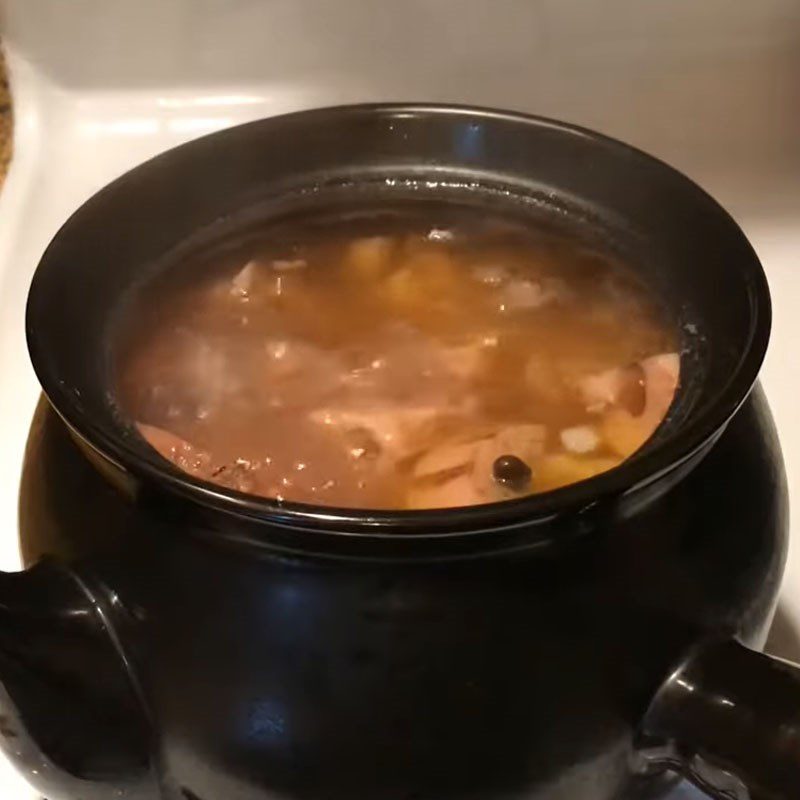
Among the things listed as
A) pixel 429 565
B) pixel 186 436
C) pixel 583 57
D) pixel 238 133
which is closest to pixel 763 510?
pixel 429 565

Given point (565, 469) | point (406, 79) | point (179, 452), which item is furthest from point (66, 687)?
point (406, 79)

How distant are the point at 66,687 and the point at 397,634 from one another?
0.15 m

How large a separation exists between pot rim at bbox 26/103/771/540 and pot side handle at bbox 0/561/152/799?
2.9 inches

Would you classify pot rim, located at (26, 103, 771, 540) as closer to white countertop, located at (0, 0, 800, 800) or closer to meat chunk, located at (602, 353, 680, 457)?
meat chunk, located at (602, 353, 680, 457)

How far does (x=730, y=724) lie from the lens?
0.56 metres

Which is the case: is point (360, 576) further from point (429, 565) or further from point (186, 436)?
point (186, 436)

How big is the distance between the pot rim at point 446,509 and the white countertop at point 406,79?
0.53 metres

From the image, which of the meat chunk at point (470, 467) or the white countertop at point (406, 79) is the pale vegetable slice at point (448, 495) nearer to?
Answer: the meat chunk at point (470, 467)

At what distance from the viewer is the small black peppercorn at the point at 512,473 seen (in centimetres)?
67

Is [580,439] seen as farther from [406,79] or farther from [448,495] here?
[406,79]

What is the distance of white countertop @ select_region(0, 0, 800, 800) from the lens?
1197mm

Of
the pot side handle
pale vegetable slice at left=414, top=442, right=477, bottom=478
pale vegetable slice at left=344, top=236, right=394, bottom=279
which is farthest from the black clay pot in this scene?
pale vegetable slice at left=344, top=236, right=394, bottom=279

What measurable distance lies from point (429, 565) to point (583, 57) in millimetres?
800

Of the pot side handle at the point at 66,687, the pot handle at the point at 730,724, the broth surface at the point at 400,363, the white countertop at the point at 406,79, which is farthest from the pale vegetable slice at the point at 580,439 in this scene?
the white countertop at the point at 406,79
